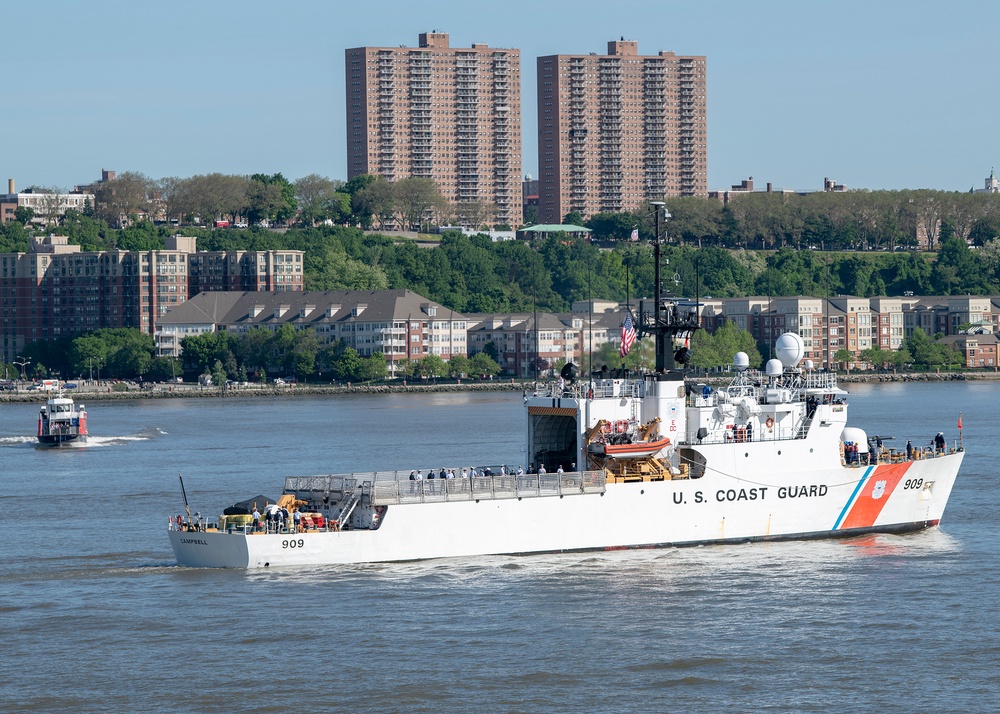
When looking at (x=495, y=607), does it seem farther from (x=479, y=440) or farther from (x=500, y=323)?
(x=500, y=323)

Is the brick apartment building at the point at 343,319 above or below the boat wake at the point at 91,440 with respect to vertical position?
above

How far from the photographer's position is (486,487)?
4431 cm

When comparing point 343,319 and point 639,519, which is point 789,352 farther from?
point 343,319

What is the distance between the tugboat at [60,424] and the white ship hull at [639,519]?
55265 mm

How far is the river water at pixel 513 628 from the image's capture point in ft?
111

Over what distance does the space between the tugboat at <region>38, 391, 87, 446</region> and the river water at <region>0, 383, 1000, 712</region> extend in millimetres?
40149

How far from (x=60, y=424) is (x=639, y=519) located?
58999mm

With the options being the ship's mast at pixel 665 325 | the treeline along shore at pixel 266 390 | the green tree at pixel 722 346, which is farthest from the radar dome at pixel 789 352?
the green tree at pixel 722 346

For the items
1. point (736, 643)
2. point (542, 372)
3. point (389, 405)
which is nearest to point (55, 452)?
point (389, 405)

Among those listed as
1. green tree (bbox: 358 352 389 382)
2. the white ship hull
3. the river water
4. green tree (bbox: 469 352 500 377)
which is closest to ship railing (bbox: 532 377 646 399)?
the white ship hull

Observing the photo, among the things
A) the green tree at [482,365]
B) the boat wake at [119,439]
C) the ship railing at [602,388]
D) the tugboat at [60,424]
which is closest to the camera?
the ship railing at [602,388]

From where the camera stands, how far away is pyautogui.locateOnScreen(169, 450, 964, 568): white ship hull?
4347 cm

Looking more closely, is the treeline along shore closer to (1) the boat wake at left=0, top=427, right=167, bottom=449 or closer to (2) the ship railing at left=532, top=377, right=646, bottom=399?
(1) the boat wake at left=0, top=427, right=167, bottom=449

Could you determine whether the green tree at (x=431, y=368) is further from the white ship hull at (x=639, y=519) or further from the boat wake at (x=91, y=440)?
the white ship hull at (x=639, y=519)
